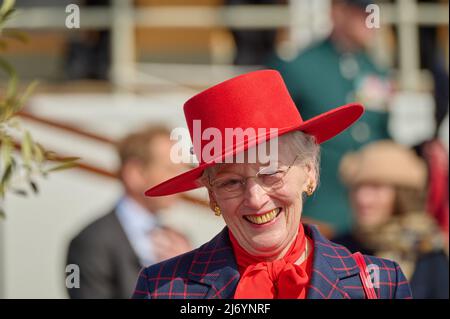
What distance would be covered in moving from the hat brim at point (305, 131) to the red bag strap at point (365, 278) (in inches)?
11.1

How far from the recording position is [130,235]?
502 centimetres

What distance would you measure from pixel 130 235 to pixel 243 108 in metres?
2.41

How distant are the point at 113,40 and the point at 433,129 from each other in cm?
219

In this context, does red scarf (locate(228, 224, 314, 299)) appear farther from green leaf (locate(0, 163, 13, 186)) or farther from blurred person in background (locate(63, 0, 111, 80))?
blurred person in background (locate(63, 0, 111, 80))

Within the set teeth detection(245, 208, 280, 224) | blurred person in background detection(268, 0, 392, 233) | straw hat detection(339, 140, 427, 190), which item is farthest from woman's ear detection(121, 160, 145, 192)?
teeth detection(245, 208, 280, 224)

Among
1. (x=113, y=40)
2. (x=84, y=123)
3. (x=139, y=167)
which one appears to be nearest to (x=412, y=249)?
(x=139, y=167)

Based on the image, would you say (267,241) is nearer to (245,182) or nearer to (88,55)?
(245,182)

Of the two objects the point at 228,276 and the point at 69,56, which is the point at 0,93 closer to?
the point at 69,56

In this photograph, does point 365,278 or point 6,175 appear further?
point 6,175

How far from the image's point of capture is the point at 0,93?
6.92 meters

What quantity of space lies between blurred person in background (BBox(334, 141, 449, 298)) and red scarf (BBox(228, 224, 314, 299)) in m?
2.28

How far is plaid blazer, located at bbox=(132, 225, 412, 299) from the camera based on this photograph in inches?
104

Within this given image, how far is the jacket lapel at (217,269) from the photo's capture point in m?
2.66

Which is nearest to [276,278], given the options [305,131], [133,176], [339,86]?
[305,131]
